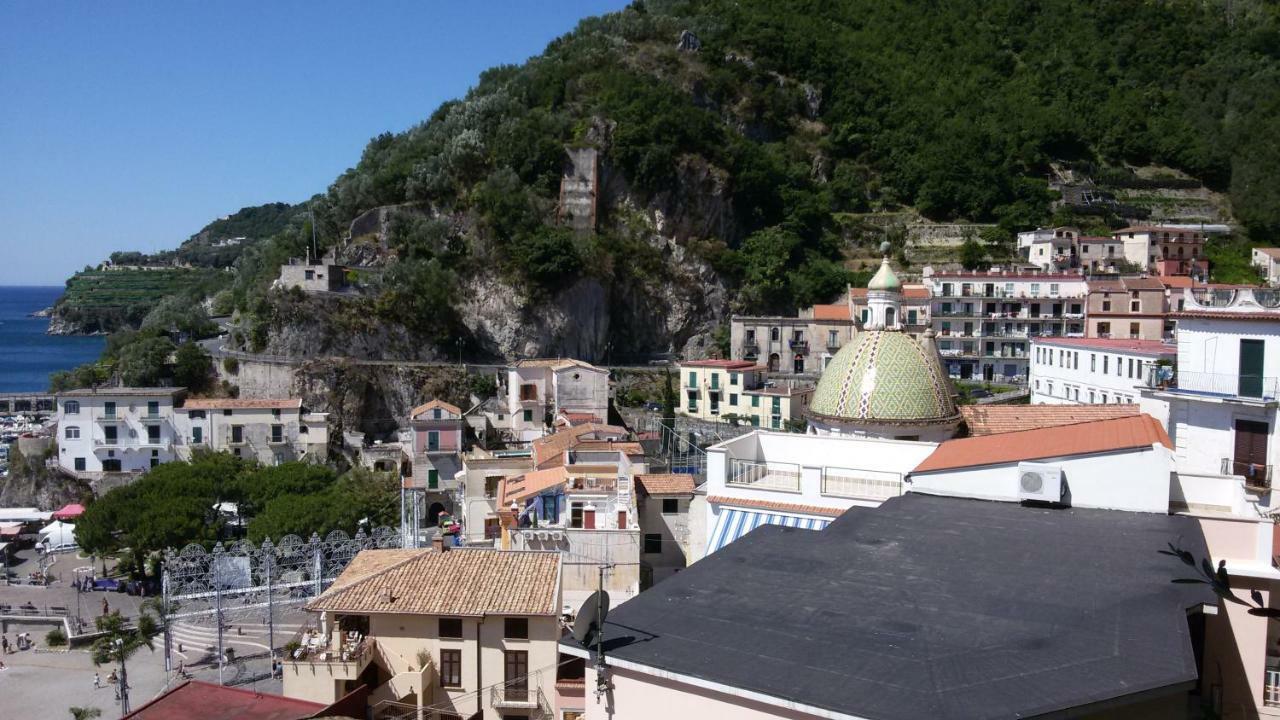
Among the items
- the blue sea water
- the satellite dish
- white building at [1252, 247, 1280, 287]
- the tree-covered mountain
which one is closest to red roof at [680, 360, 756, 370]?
the tree-covered mountain

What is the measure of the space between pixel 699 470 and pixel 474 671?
586 inches

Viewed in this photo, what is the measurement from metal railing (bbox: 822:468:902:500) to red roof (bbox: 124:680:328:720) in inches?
369

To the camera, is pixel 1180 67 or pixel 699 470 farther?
pixel 1180 67

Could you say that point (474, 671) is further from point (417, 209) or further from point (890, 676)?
point (417, 209)

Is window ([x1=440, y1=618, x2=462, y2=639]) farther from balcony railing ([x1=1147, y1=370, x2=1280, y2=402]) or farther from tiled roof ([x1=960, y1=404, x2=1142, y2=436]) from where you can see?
balcony railing ([x1=1147, y1=370, x2=1280, y2=402])

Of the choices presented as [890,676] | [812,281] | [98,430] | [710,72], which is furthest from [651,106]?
[890,676]

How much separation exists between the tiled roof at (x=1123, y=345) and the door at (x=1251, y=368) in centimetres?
1394

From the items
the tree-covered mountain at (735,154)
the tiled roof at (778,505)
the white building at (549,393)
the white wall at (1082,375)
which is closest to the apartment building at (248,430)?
the tree-covered mountain at (735,154)

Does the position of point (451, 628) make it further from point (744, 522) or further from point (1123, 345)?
point (1123, 345)

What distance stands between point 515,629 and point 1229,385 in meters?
16.3

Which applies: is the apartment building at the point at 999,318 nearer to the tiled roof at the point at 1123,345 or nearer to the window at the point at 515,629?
the tiled roof at the point at 1123,345

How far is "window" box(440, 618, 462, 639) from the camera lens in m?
17.2

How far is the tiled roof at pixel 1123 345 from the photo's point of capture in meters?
35.7

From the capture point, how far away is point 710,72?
8762cm
